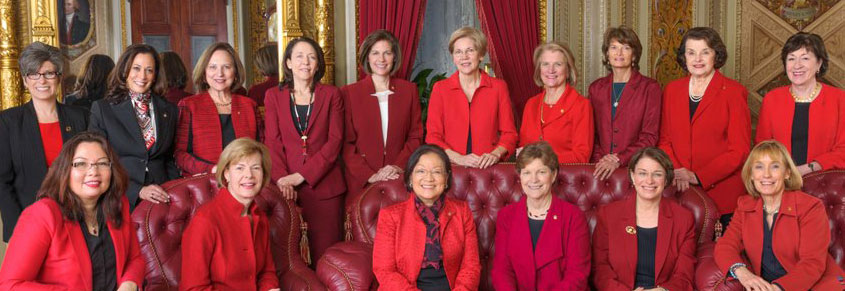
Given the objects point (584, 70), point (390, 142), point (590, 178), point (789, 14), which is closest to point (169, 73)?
point (390, 142)

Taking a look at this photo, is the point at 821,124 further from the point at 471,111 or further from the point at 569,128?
the point at 471,111

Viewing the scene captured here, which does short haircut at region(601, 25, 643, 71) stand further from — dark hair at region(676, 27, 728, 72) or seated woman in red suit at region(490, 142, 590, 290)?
seated woman in red suit at region(490, 142, 590, 290)

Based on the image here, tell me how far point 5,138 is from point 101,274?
1344 millimetres

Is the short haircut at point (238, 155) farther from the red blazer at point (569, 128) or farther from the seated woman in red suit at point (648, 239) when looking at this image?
the red blazer at point (569, 128)

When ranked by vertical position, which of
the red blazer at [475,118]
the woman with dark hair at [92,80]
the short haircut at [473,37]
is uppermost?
the short haircut at [473,37]

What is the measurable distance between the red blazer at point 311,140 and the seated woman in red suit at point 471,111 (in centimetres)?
58

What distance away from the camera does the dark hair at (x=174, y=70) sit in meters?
5.06

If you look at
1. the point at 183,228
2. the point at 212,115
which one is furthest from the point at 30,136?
the point at 183,228

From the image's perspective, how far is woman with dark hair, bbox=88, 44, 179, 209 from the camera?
4.27 metres

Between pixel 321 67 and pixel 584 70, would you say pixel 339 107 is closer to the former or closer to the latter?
pixel 321 67

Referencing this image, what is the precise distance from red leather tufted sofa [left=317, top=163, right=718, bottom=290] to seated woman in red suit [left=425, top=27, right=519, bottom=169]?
0.98 feet

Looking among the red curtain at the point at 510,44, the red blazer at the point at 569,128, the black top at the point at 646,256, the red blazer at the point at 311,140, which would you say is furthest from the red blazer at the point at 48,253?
the red curtain at the point at 510,44

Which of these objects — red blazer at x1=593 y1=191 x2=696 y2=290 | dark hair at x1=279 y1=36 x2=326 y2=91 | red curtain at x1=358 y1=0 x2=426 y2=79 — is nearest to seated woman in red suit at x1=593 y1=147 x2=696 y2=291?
red blazer at x1=593 y1=191 x2=696 y2=290

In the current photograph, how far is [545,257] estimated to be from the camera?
3883mm
